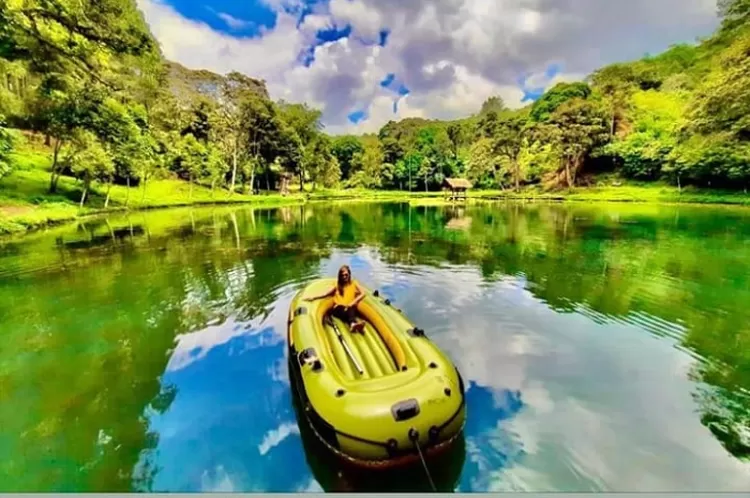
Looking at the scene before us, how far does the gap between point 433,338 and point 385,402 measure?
2402 mm

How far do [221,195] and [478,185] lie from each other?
64.2ft

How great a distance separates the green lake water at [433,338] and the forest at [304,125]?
172 inches

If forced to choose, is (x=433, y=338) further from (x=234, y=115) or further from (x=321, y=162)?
(x=321, y=162)

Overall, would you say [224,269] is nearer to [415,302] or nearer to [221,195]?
[415,302]

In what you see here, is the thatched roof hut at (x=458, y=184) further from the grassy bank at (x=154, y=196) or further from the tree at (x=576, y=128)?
the tree at (x=576, y=128)

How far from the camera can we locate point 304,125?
32.4m

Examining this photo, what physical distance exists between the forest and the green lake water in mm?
4361

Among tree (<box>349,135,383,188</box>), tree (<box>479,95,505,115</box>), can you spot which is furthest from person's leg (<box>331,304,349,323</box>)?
tree (<box>349,135,383,188</box>)

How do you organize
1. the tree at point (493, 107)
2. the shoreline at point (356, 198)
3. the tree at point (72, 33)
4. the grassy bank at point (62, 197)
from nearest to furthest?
the tree at point (72, 33) < the shoreline at point (356, 198) < the grassy bank at point (62, 197) < the tree at point (493, 107)

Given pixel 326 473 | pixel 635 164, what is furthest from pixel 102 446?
pixel 635 164

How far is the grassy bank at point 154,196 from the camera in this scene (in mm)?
14305

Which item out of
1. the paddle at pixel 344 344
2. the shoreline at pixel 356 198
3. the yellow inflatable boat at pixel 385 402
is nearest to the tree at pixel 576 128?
the shoreline at pixel 356 198

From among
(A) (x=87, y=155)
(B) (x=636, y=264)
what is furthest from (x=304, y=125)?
(B) (x=636, y=264)

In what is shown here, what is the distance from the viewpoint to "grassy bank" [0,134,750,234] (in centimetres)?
1430
